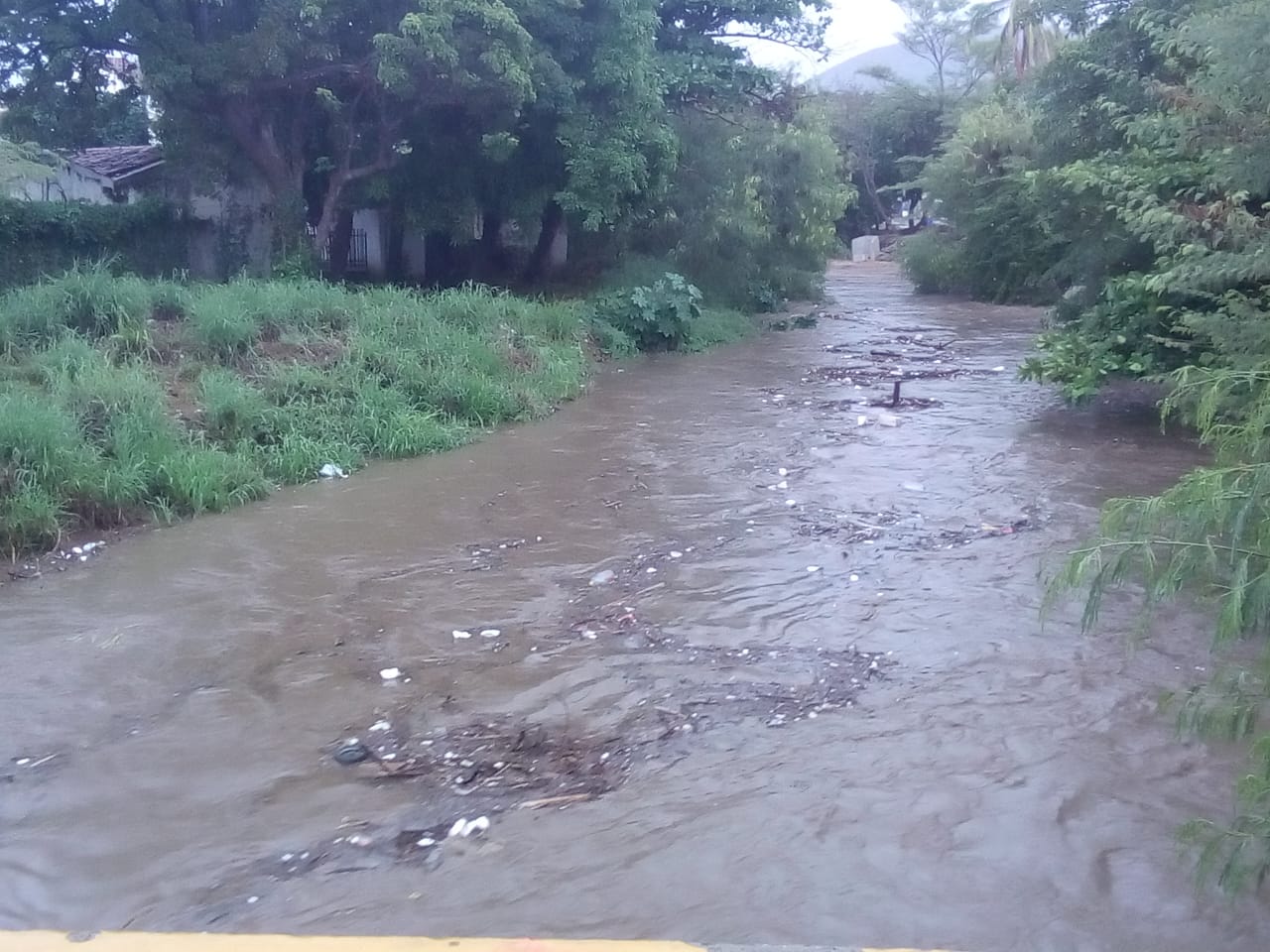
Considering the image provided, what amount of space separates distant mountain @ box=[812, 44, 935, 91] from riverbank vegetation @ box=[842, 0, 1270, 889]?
123 ft

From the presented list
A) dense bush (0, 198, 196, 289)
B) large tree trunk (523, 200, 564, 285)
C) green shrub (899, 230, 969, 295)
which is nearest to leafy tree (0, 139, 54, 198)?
dense bush (0, 198, 196, 289)

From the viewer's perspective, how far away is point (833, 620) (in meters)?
7.53

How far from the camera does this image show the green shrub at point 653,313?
2083 centimetres

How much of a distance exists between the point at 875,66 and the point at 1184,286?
47.2m

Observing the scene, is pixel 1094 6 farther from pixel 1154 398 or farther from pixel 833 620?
pixel 833 620

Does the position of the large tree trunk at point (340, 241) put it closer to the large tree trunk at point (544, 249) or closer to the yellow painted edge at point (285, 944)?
the large tree trunk at point (544, 249)

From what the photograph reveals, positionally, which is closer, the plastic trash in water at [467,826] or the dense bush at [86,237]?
the plastic trash in water at [467,826]

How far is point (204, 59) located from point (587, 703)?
14479 mm

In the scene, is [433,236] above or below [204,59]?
below

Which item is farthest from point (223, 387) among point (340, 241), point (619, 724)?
point (340, 241)

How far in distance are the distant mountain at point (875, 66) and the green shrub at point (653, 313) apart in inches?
1363

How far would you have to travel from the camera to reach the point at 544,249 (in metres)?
24.3

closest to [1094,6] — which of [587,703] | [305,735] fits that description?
[587,703]

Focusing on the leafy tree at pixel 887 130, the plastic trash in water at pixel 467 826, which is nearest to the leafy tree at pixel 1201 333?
the plastic trash in water at pixel 467 826
